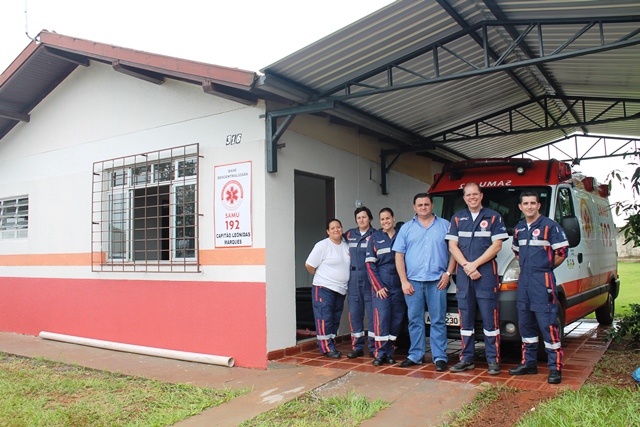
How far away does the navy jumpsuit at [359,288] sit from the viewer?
684 cm

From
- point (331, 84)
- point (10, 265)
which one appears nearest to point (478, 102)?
point (331, 84)

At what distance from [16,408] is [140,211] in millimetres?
A: 4497

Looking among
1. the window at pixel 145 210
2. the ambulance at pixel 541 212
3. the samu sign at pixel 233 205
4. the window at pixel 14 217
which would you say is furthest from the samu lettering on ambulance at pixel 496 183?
the window at pixel 14 217

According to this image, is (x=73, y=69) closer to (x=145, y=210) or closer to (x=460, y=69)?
(x=145, y=210)

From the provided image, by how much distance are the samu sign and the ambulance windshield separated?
2.49 m

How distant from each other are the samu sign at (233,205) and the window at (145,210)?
1.36 feet

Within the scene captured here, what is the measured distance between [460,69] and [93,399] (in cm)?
612

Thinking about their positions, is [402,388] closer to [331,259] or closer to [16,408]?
[331,259]

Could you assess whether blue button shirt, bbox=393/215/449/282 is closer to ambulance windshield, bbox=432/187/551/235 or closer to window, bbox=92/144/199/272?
ambulance windshield, bbox=432/187/551/235

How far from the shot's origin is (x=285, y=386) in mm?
5652

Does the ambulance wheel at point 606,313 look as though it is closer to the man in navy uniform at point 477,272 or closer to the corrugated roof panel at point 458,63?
the corrugated roof panel at point 458,63

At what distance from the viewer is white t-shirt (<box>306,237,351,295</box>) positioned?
274 inches

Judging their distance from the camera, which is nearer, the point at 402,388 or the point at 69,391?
the point at 402,388

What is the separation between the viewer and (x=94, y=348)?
8.38 metres
